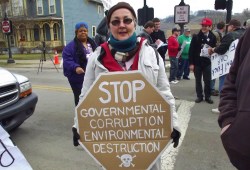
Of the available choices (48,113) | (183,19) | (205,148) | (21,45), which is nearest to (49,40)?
(21,45)

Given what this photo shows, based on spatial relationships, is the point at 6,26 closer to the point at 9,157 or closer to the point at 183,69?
the point at 183,69

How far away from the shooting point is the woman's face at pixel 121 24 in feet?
7.58

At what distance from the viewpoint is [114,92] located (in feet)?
6.87

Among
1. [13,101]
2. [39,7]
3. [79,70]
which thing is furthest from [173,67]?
[39,7]

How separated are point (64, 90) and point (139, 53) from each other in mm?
7043

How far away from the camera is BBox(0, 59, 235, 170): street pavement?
12.3ft

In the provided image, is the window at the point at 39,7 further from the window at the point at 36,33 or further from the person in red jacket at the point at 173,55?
the person in red jacket at the point at 173,55

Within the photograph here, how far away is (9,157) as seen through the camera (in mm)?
2227

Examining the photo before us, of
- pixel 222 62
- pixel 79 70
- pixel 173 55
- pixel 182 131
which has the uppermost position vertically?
pixel 79 70

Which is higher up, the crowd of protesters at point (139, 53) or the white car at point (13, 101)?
the crowd of protesters at point (139, 53)

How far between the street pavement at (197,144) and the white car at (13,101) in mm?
Result: 2243

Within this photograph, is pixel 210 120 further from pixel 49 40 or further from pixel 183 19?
pixel 49 40

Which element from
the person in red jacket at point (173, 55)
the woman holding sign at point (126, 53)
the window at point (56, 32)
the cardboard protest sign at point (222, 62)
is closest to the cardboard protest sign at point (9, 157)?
the woman holding sign at point (126, 53)

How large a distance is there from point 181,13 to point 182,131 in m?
8.52
